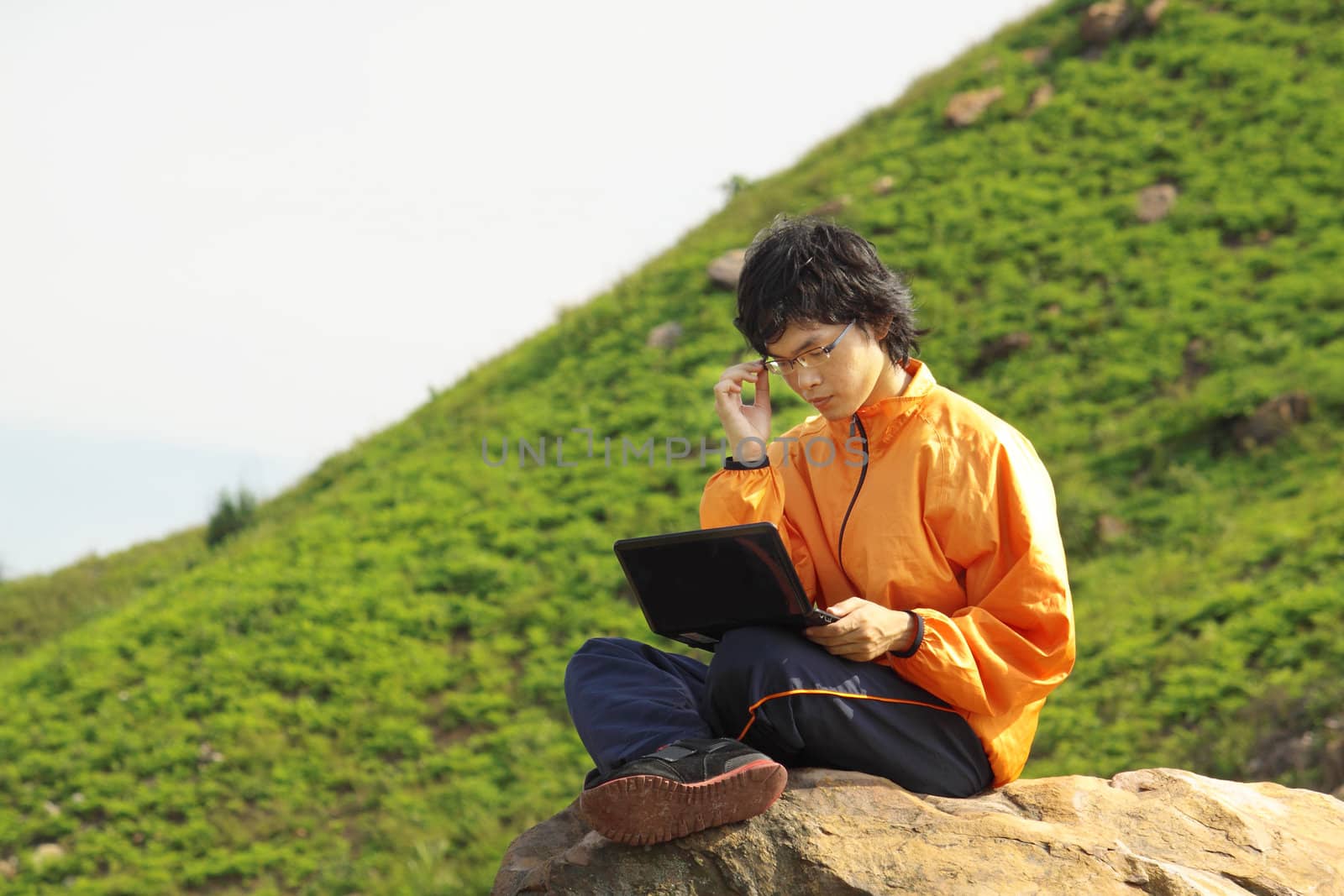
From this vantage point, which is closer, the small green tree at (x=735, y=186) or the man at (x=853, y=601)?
the man at (x=853, y=601)

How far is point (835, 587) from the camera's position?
10.1 feet

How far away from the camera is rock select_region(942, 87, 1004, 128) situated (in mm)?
15656

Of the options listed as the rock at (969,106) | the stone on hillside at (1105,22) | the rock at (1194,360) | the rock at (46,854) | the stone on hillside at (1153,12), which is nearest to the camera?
the rock at (46,854)

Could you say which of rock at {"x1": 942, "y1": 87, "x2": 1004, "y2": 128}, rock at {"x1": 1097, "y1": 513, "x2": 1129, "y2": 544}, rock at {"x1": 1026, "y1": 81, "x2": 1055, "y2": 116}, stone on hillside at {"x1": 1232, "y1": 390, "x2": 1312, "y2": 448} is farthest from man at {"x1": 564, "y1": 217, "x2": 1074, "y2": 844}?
rock at {"x1": 942, "y1": 87, "x2": 1004, "y2": 128}

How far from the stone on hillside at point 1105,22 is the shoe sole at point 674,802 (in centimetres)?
1571

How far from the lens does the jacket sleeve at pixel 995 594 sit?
8.96 feet

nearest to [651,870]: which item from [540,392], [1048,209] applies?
[540,392]

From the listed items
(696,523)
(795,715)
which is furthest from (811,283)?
(696,523)

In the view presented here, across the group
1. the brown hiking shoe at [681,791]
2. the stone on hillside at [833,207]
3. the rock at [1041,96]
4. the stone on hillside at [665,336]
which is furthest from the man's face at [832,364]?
the rock at [1041,96]

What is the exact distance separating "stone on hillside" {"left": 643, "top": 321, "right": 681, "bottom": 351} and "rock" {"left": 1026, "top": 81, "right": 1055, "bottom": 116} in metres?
5.64

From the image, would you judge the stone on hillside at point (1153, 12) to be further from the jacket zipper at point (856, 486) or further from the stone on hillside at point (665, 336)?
the jacket zipper at point (856, 486)

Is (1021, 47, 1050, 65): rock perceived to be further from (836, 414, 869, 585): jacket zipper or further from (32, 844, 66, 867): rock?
(836, 414, 869, 585): jacket zipper

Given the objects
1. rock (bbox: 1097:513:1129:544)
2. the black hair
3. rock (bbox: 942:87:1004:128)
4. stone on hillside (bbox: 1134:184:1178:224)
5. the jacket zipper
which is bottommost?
rock (bbox: 1097:513:1129:544)

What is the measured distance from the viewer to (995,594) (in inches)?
110
